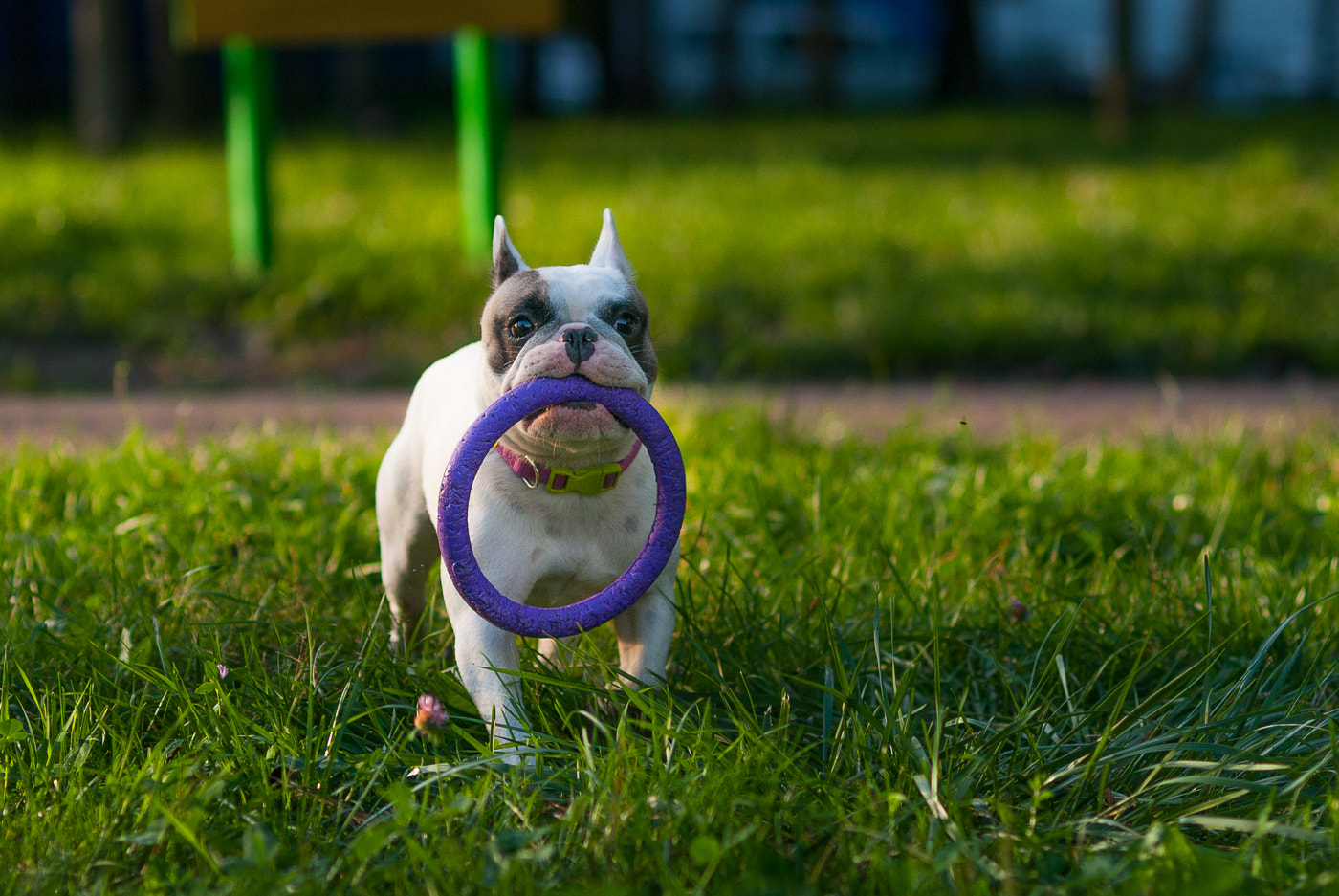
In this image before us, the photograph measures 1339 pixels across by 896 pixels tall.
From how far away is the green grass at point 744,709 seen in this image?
1.88 meters

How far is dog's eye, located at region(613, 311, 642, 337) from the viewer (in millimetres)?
2406

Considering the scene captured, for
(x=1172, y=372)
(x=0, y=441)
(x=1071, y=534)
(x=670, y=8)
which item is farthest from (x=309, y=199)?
(x=670, y=8)

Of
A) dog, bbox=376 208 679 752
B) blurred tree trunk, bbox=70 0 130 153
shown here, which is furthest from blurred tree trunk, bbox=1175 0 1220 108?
dog, bbox=376 208 679 752

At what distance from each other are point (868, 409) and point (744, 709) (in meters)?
3.13

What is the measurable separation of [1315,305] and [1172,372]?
0.91 m

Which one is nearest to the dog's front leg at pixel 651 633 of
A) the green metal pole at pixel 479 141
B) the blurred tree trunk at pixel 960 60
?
the green metal pole at pixel 479 141

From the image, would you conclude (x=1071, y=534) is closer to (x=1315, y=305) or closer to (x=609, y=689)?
(x=609, y=689)

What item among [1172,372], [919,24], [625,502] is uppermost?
[919,24]

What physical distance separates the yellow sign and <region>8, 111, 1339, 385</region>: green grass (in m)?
1.09

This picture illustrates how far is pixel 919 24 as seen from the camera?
28.0 m

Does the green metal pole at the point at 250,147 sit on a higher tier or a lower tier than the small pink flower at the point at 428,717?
higher

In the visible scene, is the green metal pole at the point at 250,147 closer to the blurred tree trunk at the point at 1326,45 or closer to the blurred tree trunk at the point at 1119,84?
the blurred tree trunk at the point at 1119,84

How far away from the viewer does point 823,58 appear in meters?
18.1

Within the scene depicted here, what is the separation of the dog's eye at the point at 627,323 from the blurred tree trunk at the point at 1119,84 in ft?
35.1
